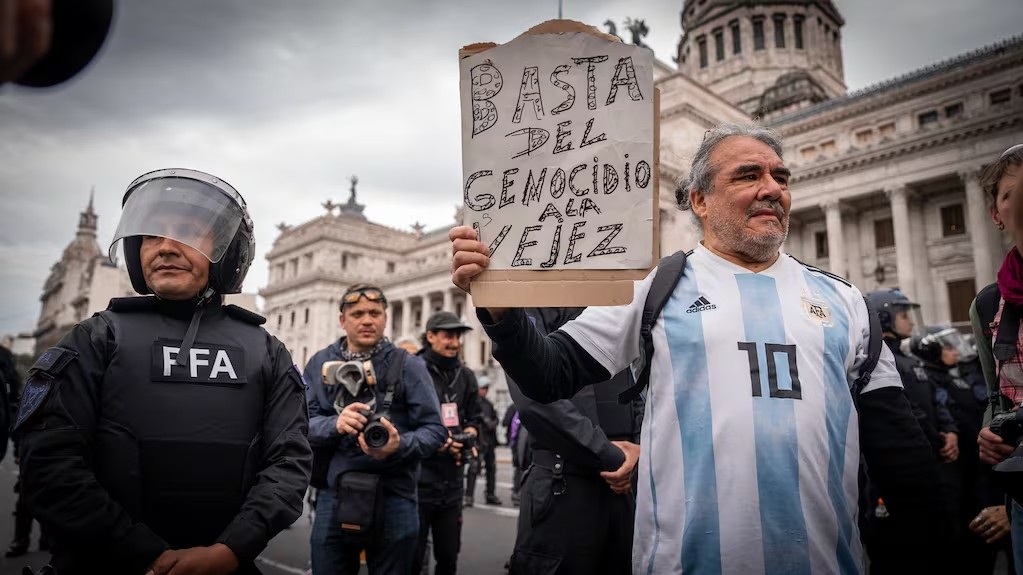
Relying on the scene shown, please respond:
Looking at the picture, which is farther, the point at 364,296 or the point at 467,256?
the point at 364,296

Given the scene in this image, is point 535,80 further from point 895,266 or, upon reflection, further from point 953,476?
point 895,266

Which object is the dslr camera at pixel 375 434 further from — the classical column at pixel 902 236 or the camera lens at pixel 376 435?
the classical column at pixel 902 236

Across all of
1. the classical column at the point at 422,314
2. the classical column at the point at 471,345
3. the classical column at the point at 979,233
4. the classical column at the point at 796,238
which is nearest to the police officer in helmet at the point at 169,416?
the classical column at the point at 979,233

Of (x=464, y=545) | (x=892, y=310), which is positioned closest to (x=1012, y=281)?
(x=892, y=310)

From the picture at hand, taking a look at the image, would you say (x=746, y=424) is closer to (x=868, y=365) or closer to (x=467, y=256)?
(x=868, y=365)

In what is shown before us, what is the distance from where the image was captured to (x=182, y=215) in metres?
2.33

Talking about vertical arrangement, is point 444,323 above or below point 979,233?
below

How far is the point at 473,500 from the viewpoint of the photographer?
10.5m

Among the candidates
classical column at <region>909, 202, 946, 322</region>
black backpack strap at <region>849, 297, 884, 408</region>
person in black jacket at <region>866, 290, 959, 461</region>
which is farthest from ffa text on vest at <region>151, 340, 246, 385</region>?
classical column at <region>909, 202, 946, 322</region>

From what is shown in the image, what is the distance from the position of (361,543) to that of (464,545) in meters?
4.05

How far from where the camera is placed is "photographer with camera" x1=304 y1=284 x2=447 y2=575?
3445 millimetres

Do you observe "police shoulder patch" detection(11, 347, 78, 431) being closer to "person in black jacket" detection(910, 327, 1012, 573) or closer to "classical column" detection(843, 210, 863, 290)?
"person in black jacket" detection(910, 327, 1012, 573)

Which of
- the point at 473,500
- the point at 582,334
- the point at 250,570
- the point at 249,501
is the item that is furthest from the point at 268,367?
the point at 473,500

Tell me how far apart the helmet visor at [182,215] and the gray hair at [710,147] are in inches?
74.6
